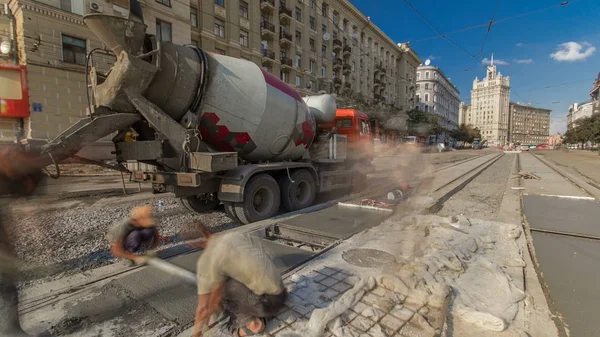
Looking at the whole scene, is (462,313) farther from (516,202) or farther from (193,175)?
(516,202)

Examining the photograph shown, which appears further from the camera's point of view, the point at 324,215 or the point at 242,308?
the point at 324,215

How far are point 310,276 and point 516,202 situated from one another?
22.6 ft

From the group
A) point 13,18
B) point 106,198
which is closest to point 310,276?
point 106,198

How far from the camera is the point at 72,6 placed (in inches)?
680

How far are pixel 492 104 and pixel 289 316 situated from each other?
8875cm

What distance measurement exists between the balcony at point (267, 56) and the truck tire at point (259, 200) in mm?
26811

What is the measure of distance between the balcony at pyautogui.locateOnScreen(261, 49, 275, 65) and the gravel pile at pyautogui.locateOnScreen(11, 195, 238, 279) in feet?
83.3

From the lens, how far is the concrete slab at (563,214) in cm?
540

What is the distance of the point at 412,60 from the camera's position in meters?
68.9

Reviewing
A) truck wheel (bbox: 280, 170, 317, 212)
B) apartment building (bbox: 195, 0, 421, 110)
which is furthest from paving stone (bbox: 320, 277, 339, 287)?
apartment building (bbox: 195, 0, 421, 110)

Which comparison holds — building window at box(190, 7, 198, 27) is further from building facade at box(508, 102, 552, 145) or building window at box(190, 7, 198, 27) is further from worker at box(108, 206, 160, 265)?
building facade at box(508, 102, 552, 145)

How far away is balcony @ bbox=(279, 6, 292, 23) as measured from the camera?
32062 mm

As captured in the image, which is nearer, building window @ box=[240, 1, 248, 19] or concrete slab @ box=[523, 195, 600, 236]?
concrete slab @ box=[523, 195, 600, 236]

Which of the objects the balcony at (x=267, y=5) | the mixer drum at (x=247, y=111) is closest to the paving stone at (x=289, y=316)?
the mixer drum at (x=247, y=111)
